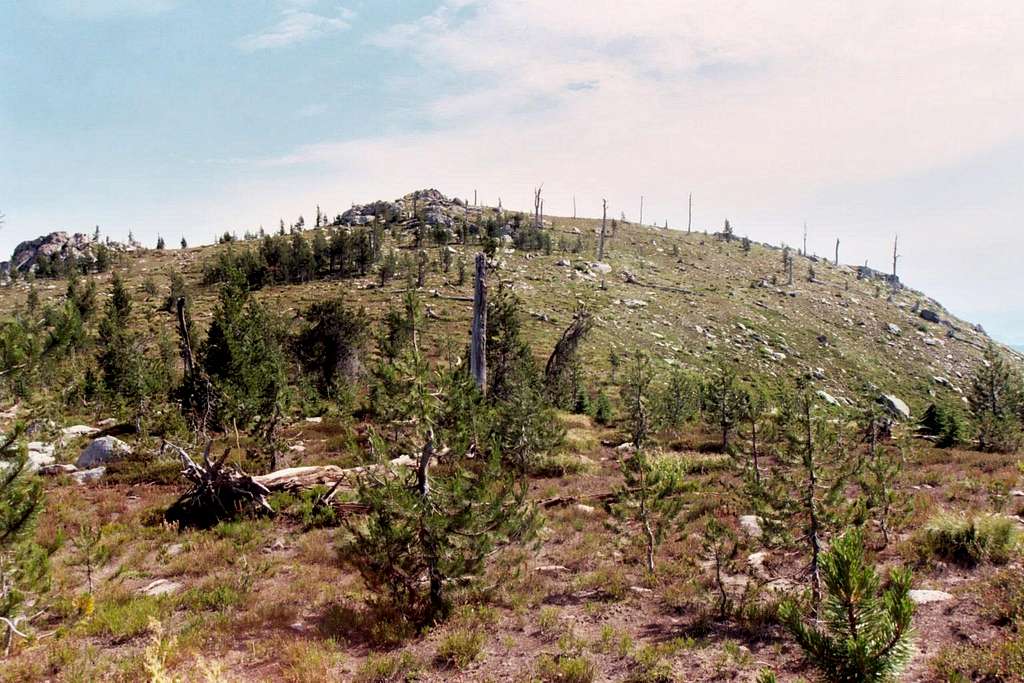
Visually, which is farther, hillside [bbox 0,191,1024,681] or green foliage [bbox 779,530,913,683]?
hillside [bbox 0,191,1024,681]

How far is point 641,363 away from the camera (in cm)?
1530

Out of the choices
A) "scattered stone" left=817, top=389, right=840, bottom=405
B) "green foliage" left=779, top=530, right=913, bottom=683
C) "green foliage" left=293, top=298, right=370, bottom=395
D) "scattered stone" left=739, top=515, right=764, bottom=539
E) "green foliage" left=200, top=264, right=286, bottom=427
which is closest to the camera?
"green foliage" left=779, top=530, right=913, bottom=683

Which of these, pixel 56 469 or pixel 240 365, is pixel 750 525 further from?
pixel 56 469

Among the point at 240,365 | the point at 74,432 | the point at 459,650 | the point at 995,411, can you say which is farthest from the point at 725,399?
the point at 74,432

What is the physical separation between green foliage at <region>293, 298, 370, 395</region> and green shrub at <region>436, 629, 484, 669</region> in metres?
26.2

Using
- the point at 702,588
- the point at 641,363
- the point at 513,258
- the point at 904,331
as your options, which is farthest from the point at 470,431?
the point at 904,331

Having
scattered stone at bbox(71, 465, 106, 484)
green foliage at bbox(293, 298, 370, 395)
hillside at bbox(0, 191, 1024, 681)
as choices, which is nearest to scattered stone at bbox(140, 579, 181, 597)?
hillside at bbox(0, 191, 1024, 681)

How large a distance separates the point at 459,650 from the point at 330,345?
27.5 meters

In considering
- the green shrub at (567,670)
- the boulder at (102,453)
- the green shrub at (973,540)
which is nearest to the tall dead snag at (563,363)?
the green shrub at (973,540)

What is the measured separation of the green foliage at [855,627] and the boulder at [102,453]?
23.0 metres

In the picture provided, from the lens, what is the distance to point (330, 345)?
32188 mm

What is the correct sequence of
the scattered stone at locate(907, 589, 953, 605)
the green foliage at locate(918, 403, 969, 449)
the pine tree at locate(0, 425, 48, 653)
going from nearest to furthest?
the pine tree at locate(0, 425, 48, 653)
the scattered stone at locate(907, 589, 953, 605)
the green foliage at locate(918, 403, 969, 449)

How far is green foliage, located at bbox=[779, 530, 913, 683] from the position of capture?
10.6 feet

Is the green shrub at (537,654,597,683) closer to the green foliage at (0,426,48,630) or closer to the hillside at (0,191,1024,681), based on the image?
the hillside at (0,191,1024,681)
